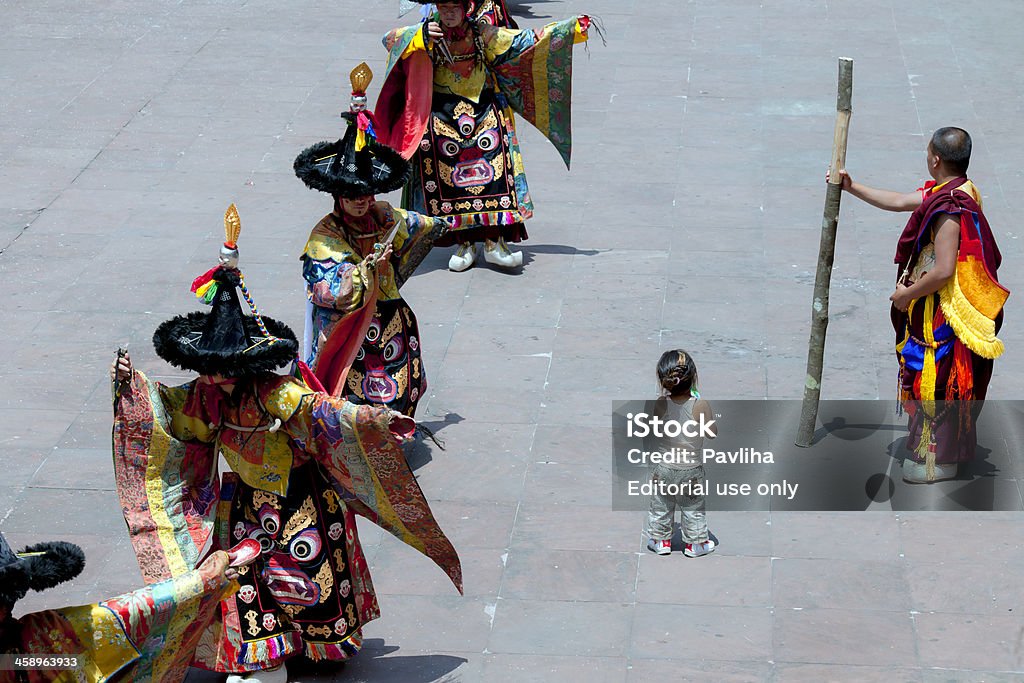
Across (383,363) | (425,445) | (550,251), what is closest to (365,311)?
(383,363)

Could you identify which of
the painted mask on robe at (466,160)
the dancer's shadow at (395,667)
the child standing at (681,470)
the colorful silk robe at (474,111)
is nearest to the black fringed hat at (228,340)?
the dancer's shadow at (395,667)

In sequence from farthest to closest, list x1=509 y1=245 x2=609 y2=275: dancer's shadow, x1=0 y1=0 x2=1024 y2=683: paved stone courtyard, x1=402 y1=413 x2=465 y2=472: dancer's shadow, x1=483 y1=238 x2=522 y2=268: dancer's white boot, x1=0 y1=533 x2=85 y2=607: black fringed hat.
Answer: x1=509 y1=245 x2=609 y2=275: dancer's shadow < x1=483 y1=238 x2=522 y2=268: dancer's white boot < x1=402 y1=413 x2=465 y2=472: dancer's shadow < x1=0 y1=0 x2=1024 y2=683: paved stone courtyard < x1=0 y1=533 x2=85 y2=607: black fringed hat

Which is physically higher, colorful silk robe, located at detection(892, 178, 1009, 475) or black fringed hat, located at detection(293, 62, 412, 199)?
black fringed hat, located at detection(293, 62, 412, 199)

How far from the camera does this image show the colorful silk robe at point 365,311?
7543 millimetres

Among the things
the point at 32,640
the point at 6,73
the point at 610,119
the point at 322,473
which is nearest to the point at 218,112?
the point at 6,73

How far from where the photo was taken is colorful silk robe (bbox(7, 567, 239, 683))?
5.09 metres

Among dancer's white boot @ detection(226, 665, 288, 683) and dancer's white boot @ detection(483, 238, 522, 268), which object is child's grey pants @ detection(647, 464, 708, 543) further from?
dancer's white boot @ detection(483, 238, 522, 268)

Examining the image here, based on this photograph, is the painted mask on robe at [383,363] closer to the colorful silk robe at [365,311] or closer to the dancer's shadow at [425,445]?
the colorful silk robe at [365,311]

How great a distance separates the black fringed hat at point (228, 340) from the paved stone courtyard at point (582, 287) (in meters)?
1.49

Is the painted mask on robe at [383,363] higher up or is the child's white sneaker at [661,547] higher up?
the painted mask on robe at [383,363]

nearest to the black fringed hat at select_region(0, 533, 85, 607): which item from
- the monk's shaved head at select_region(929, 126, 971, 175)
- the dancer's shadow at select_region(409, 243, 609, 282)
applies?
the monk's shaved head at select_region(929, 126, 971, 175)

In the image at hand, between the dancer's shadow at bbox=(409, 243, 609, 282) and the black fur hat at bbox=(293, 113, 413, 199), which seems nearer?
the black fur hat at bbox=(293, 113, 413, 199)

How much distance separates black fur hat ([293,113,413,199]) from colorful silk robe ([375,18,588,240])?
226cm

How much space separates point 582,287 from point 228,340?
471cm
